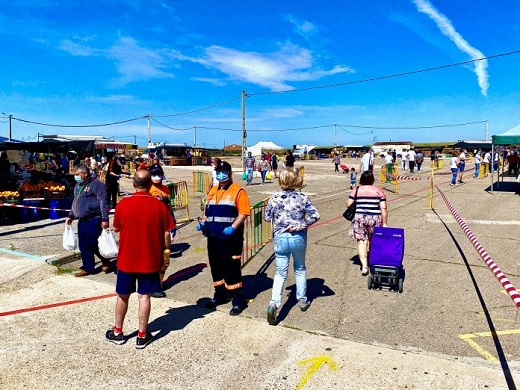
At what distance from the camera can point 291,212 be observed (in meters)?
4.30

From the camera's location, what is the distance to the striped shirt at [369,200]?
19.1 ft

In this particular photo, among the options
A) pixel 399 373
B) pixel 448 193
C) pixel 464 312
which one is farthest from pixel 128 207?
pixel 448 193

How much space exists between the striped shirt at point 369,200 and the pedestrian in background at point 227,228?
208cm

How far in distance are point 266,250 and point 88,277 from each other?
3.16 m

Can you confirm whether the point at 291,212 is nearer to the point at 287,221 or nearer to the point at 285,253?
the point at 287,221

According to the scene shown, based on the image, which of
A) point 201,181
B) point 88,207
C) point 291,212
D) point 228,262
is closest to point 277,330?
point 228,262

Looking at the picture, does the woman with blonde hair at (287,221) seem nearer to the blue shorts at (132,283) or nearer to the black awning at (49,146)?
the blue shorts at (132,283)

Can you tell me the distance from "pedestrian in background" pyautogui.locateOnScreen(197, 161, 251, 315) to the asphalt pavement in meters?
0.37

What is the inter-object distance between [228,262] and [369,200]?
245 cm

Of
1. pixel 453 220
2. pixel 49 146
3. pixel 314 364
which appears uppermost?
pixel 49 146

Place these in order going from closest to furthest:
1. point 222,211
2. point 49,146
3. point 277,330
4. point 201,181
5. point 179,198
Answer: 1. point 277,330
2. point 222,211
3. point 179,198
4. point 49,146
5. point 201,181

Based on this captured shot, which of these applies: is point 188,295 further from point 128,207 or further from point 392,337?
point 392,337

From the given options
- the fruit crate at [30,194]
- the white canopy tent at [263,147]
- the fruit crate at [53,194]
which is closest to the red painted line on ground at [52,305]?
the fruit crate at [53,194]

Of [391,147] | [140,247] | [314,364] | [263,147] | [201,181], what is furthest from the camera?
[391,147]
